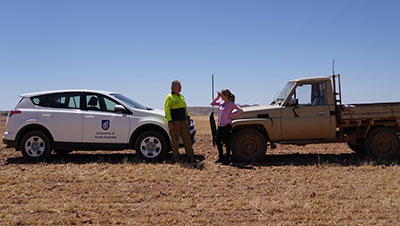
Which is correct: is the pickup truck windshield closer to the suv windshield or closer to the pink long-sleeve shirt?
the pink long-sleeve shirt

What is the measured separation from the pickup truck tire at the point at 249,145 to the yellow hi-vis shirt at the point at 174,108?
4.48 ft

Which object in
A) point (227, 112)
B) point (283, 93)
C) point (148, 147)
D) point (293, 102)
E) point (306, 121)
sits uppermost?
point (283, 93)

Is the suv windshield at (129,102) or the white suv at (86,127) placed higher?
the suv windshield at (129,102)

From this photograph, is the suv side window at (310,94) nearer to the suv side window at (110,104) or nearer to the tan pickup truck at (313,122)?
the tan pickup truck at (313,122)

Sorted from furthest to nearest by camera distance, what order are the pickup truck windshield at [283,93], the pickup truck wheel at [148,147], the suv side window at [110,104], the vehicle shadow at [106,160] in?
1. the suv side window at [110,104]
2. the pickup truck windshield at [283,93]
3. the pickup truck wheel at [148,147]
4. the vehicle shadow at [106,160]

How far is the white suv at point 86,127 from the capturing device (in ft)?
29.4

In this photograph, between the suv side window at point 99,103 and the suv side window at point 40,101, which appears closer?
the suv side window at point 99,103

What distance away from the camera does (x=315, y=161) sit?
29.6ft

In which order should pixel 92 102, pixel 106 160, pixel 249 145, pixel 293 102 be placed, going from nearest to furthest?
pixel 293 102, pixel 249 145, pixel 92 102, pixel 106 160

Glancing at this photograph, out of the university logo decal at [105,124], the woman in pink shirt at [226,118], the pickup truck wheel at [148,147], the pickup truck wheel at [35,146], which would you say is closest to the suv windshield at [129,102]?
the university logo decal at [105,124]

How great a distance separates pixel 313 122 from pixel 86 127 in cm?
533

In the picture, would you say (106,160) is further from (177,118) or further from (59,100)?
(177,118)

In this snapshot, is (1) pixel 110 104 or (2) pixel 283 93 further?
(2) pixel 283 93

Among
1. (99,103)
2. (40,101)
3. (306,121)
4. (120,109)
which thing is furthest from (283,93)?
(40,101)
